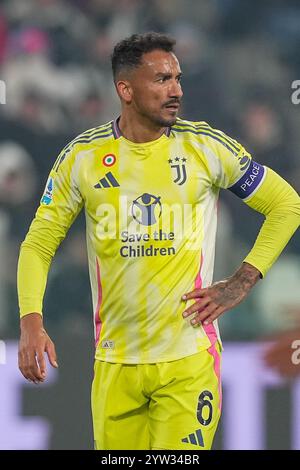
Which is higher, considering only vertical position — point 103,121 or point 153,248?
point 103,121

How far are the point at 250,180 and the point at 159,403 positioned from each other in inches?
37.4

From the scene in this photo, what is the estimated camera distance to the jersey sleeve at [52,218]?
169 inches

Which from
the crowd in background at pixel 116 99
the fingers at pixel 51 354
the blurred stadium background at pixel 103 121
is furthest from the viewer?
the crowd in background at pixel 116 99

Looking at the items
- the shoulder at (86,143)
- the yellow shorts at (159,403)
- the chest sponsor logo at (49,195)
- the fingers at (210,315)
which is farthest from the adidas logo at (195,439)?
the shoulder at (86,143)

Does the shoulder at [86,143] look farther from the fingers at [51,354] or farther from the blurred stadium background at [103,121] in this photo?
the blurred stadium background at [103,121]

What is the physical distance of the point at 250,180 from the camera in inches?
173

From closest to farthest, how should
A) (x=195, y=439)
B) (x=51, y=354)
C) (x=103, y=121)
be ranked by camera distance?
1. (x=51, y=354)
2. (x=195, y=439)
3. (x=103, y=121)

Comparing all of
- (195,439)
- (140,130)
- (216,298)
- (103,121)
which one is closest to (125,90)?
(140,130)

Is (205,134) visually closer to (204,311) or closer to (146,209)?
(146,209)

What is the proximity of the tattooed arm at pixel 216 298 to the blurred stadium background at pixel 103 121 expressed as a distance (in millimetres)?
1784

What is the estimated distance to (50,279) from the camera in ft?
20.5

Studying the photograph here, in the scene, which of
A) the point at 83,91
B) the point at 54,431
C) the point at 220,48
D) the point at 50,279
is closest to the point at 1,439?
the point at 54,431

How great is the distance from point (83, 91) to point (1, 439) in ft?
6.66

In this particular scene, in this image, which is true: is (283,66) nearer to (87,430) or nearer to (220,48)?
(220,48)
